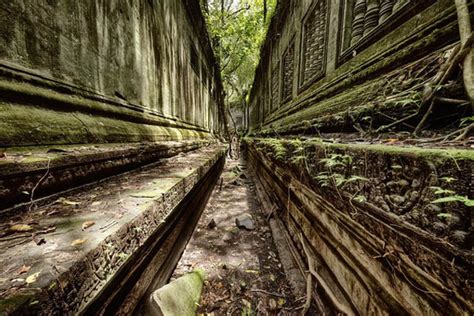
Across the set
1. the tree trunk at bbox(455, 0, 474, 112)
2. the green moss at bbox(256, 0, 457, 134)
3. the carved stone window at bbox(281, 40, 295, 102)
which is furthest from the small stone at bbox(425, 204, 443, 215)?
the carved stone window at bbox(281, 40, 295, 102)

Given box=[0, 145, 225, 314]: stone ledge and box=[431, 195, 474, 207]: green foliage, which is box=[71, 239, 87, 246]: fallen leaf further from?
box=[431, 195, 474, 207]: green foliage

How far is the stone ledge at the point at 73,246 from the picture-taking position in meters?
0.48

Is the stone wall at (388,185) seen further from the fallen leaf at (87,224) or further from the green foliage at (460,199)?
the fallen leaf at (87,224)

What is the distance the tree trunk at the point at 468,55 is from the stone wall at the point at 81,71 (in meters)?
2.41

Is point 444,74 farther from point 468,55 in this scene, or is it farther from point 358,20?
point 358,20

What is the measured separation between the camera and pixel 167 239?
1.86 m

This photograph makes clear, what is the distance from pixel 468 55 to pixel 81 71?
107 inches

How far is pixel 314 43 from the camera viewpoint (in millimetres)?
4652

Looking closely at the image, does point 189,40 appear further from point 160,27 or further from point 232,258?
point 232,258

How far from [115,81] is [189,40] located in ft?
15.0

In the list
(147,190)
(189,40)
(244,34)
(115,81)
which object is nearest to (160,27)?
(115,81)

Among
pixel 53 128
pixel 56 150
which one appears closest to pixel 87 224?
pixel 56 150

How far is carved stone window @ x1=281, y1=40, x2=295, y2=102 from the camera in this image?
6.62 m

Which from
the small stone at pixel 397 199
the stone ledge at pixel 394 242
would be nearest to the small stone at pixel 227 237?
the stone ledge at pixel 394 242
